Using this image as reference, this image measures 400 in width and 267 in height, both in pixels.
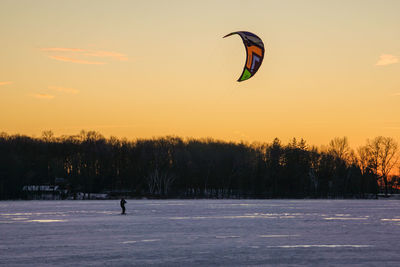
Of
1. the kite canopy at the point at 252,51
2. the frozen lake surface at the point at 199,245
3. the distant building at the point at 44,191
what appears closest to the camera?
the frozen lake surface at the point at 199,245

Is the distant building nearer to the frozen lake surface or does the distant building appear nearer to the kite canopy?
the frozen lake surface

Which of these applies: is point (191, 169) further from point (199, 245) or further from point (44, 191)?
point (199, 245)

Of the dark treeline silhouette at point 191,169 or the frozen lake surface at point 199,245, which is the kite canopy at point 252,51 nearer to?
the frozen lake surface at point 199,245

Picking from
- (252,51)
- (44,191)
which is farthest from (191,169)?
(252,51)

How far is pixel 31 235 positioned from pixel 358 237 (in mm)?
12446

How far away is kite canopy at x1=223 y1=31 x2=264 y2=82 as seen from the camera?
81.7 ft

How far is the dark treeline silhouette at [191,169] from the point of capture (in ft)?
383

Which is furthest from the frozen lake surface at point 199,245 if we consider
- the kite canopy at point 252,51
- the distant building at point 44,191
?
the distant building at point 44,191

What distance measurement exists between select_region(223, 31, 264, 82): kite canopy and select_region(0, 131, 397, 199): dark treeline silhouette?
86.8 meters

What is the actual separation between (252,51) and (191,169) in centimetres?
9806

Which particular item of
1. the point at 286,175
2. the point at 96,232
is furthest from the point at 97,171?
the point at 96,232

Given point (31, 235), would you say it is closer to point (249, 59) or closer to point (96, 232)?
point (96, 232)

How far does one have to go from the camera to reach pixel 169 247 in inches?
→ 777

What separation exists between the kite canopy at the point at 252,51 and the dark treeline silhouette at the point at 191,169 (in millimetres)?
86808
